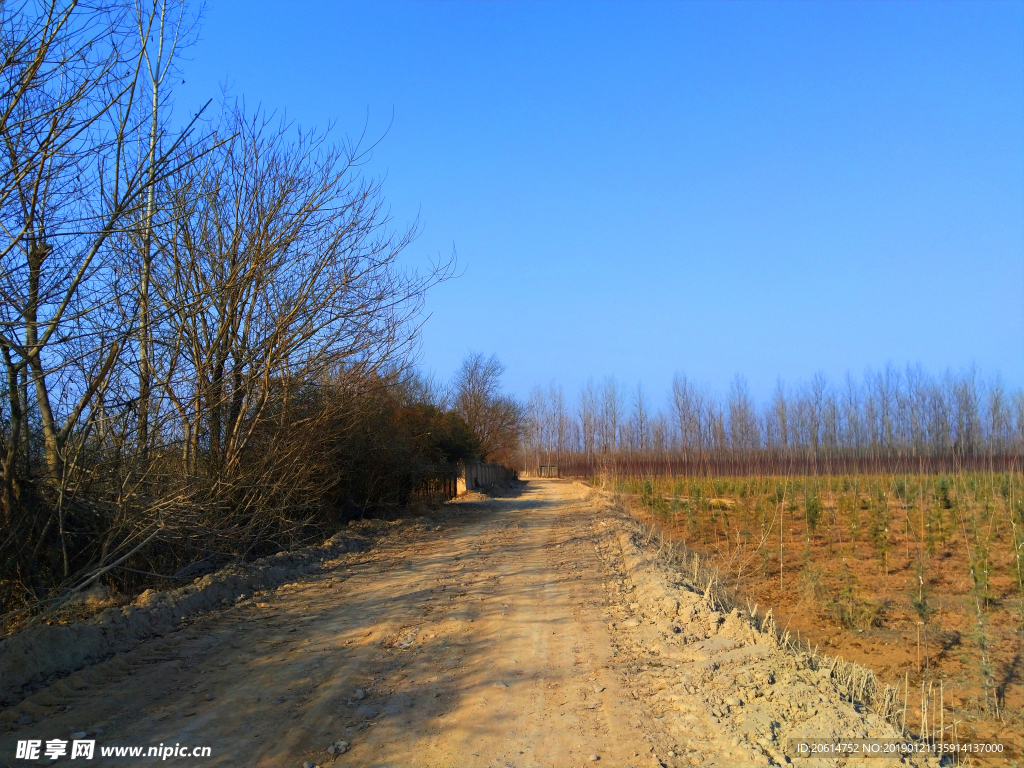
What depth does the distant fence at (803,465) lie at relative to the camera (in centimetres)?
2380

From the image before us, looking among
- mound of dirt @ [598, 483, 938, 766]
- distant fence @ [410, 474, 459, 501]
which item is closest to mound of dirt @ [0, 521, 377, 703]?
mound of dirt @ [598, 483, 938, 766]

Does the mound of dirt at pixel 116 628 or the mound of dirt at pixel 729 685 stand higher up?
the mound of dirt at pixel 116 628

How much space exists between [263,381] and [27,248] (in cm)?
597

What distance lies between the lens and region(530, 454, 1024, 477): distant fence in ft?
78.1

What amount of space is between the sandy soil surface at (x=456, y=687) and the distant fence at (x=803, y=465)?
55.9 ft

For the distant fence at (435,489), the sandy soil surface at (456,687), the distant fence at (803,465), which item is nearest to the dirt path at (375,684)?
the sandy soil surface at (456,687)

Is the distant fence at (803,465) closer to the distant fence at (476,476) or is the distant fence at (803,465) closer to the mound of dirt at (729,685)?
the distant fence at (476,476)

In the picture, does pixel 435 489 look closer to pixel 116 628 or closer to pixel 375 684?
pixel 116 628

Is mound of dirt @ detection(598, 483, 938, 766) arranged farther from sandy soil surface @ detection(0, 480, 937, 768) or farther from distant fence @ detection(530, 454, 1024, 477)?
distant fence @ detection(530, 454, 1024, 477)

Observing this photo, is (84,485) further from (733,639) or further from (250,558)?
(733,639)

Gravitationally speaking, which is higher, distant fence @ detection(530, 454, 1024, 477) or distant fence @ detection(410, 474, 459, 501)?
distant fence @ detection(530, 454, 1024, 477)

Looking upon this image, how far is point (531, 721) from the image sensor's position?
4.43 metres

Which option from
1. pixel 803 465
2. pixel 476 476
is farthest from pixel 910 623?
pixel 476 476

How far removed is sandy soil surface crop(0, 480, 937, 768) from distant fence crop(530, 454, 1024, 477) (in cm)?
1702
